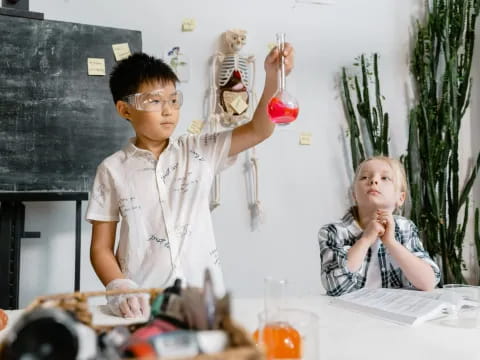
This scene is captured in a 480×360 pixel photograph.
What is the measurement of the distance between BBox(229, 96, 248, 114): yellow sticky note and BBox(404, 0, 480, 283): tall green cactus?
1.07 metres

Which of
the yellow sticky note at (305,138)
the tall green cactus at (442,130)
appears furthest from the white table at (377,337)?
the tall green cactus at (442,130)

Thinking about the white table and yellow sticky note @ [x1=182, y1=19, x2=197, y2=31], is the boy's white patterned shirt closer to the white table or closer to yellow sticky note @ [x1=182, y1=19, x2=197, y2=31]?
the white table

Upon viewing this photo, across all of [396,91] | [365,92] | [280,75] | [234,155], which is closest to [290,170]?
[365,92]

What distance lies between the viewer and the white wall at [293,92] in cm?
261

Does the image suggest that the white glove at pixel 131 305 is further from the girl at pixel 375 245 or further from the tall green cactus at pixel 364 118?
the tall green cactus at pixel 364 118

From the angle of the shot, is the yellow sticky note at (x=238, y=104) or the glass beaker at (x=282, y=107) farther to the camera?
the yellow sticky note at (x=238, y=104)

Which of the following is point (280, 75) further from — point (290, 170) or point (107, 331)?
point (290, 170)

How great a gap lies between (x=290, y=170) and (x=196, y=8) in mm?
1114

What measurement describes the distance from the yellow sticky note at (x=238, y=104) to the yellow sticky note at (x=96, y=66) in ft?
2.39

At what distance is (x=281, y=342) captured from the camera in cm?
75

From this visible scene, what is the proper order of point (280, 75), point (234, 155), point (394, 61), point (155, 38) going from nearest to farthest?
point (280, 75), point (234, 155), point (155, 38), point (394, 61)

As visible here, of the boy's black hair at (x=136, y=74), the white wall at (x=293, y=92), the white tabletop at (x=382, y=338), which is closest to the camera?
the white tabletop at (x=382, y=338)

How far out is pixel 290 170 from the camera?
2893 millimetres

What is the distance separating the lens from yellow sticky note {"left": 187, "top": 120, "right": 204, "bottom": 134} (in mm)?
2715
